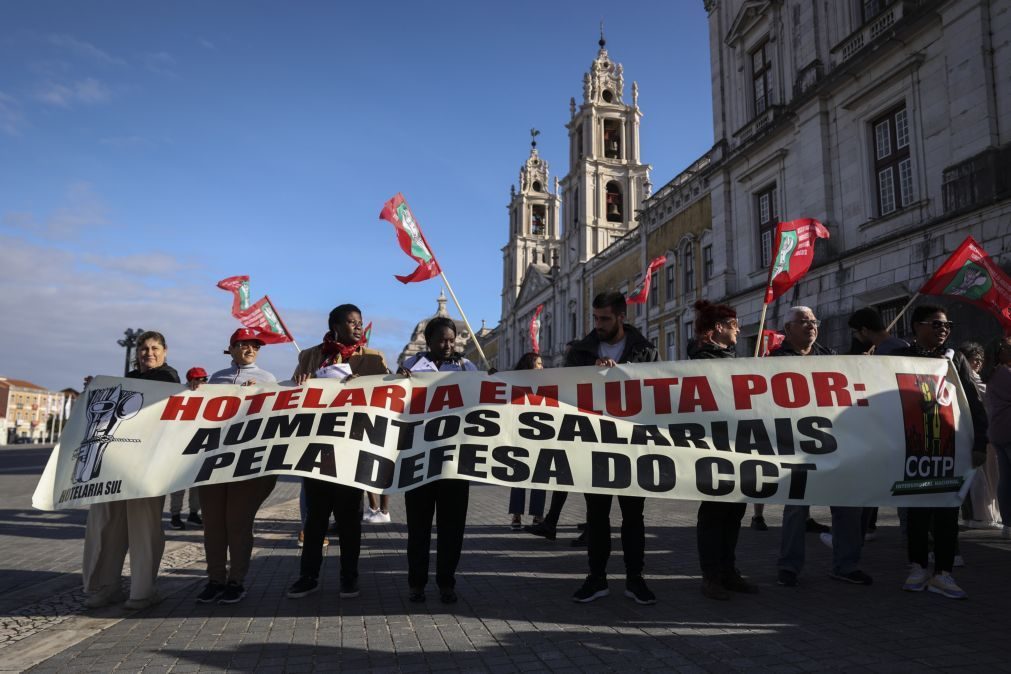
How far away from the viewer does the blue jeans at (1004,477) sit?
5.97 meters

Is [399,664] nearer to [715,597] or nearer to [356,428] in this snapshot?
[356,428]

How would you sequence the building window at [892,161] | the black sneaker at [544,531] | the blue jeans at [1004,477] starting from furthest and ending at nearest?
1. the building window at [892,161]
2. the black sneaker at [544,531]
3. the blue jeans at [1004,477]

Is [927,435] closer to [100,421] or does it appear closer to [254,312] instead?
[100,421]

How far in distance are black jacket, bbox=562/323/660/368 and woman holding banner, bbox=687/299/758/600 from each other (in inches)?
14.0

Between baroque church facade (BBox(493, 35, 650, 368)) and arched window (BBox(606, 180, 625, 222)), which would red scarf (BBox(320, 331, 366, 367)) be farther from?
arched window (BBox(606, 180, 625, 222))

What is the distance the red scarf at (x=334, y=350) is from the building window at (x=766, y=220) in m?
18.2

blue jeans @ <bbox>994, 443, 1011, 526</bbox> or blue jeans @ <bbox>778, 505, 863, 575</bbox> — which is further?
blue jeans @ <bbox>994, 443, 1011, 526</bbox>

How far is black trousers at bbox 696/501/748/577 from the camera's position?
172 inches

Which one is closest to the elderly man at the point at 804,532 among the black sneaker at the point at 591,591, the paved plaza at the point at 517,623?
the paved plaza at the point at 517,623

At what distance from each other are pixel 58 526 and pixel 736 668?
8.48 meters

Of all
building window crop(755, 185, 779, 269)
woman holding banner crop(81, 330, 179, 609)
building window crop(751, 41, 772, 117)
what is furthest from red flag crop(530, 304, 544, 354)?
building window crop(751, 41, 772, 117)

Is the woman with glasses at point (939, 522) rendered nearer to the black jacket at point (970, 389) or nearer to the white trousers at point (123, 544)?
the black jacket at point (970, 389)

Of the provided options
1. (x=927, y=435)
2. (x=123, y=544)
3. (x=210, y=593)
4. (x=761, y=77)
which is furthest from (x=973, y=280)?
(x=761, y=77)

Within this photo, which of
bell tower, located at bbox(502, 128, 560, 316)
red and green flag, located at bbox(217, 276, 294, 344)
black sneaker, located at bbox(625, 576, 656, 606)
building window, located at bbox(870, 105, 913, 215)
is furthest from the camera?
bell tower, located at bbox(502, 128, 560, 316)
